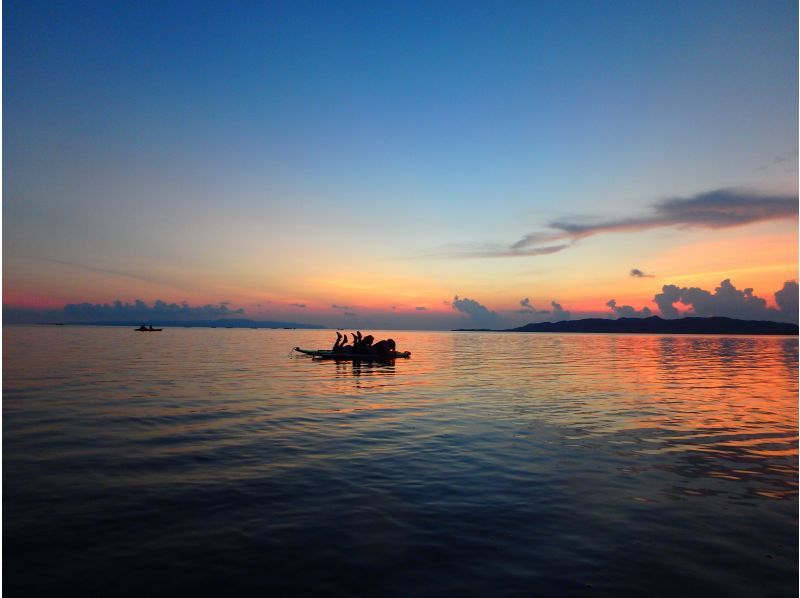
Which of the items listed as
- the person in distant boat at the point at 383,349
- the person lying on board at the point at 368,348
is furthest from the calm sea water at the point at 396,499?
the person lying on board at the point at 368,348

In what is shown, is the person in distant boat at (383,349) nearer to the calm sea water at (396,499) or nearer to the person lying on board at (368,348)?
the person lying on board at (368,348)

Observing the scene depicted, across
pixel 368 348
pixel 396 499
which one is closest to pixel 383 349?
pixel 368 348

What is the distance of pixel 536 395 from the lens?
105 ft

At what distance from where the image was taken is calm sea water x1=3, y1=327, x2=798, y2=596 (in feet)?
28.7

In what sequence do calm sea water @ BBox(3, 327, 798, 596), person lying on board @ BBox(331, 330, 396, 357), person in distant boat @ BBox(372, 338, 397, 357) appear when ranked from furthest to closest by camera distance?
person lying on board @ BBox(331, 330, 396, 357) → person in distant boat @ BBox(372, 338, 397, 357) → calm sea water @ BBox(3, 327, 798, 596)

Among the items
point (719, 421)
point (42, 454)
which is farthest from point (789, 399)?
point (42, 454)

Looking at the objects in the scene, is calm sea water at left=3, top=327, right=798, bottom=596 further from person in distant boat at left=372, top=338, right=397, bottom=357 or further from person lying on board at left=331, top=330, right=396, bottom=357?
person lying on board at left=331, top=330, right=396, bottom=357

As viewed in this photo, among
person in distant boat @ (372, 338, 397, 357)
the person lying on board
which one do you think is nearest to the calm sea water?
person in distant boat @ (372, 338, 397, 357)

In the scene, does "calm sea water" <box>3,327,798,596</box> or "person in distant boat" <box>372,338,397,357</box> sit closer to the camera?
"calm sea water" <box>3,327,798,596</box>

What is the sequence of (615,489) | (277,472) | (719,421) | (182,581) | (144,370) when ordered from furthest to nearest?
(144,370) → (719,421) → (277,472) → (615,489) → (182,581)

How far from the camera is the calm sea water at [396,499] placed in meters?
8.76

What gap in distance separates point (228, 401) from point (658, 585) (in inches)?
975

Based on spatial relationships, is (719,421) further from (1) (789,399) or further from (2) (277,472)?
(2) (277,472)

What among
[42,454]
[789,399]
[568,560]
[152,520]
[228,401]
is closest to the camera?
[568,560]
